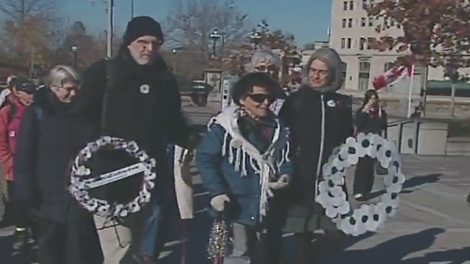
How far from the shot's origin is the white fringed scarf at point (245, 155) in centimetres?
567

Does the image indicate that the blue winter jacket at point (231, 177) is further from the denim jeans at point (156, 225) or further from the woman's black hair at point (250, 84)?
the denim jeans at point (156, 225)

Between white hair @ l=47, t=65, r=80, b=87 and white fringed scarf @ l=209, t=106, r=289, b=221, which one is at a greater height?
white hair @ l=47, t=65, r=80, b=87

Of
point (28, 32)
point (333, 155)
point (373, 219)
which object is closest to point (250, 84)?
point (333, 155)

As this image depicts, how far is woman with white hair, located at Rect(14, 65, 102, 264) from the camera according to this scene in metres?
5.84

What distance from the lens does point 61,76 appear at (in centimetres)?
593

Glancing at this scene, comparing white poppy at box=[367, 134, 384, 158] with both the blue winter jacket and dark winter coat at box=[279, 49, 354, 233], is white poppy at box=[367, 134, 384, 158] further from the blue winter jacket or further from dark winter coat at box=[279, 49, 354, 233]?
the blue winter jacket

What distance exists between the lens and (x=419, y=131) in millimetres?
22703

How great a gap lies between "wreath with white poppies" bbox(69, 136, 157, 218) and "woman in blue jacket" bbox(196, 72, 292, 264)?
14.9 inches

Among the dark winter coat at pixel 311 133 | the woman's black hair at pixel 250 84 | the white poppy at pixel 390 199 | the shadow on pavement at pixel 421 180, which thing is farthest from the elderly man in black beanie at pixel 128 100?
the shadow on pavement at pixel 421 180

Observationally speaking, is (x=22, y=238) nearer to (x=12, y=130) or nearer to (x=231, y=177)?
(x=12, y=130)

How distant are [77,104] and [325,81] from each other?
1679 mm

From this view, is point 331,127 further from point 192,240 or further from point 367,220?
point 192,240

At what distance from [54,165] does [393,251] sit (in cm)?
423

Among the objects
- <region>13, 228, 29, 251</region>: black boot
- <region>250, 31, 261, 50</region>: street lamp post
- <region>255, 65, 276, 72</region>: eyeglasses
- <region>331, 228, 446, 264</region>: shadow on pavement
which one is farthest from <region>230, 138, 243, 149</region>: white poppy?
<region>250, 31, 261, 50</region>: street lamp post
